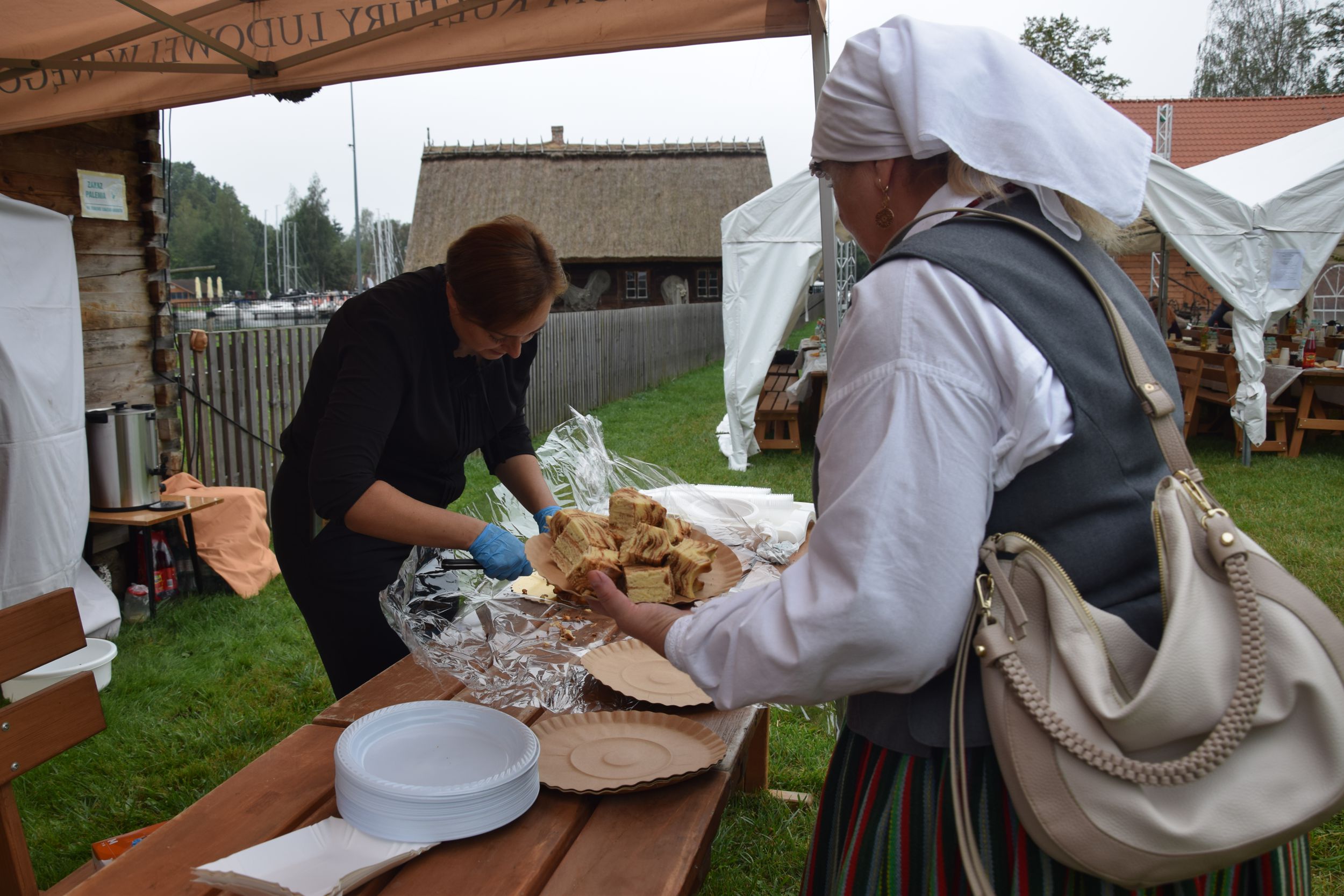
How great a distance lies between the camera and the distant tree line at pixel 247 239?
6881cm

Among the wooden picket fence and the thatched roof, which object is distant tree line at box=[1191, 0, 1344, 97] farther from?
the wooden picket fence

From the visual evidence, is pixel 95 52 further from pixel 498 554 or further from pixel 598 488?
pixel 498 554

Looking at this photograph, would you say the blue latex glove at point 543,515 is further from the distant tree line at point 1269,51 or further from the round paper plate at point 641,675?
the distant tree line at point 1269,51

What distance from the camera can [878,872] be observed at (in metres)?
1.18

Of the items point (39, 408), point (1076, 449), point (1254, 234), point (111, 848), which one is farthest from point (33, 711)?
point (1254, 234)

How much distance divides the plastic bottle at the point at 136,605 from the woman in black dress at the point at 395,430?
115 inches

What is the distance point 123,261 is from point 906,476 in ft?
17.3

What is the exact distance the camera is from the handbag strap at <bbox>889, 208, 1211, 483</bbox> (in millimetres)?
1029

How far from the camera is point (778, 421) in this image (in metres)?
9.72

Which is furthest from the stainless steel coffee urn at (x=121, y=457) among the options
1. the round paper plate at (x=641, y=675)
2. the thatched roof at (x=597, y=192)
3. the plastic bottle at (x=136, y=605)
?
the thatched roof at (x=597, y=192)

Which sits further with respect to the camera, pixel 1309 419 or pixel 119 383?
pixel 1309 419

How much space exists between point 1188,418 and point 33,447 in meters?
10.2

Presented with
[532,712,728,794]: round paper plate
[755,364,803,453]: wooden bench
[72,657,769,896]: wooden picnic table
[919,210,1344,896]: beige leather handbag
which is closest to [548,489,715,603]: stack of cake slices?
→ [532,712,728,794]: round paper plate

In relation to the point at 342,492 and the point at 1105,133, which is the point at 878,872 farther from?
the point at 342,492
